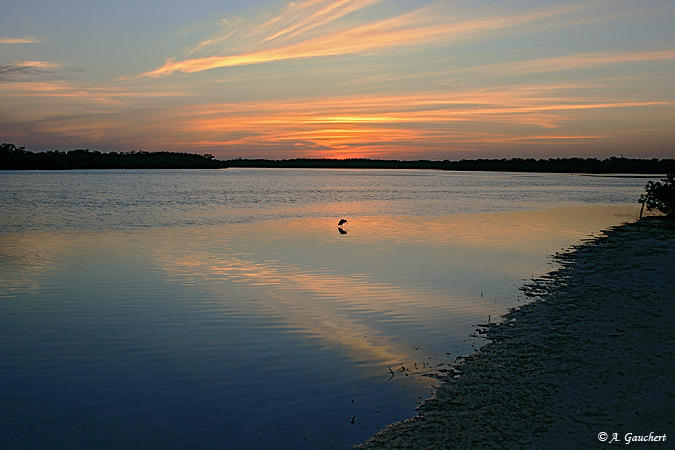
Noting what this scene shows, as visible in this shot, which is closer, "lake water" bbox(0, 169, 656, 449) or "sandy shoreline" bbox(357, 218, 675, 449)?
"sandy shoreline" bbox(357, 218, 675, 449)

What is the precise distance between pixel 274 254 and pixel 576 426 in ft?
46.5

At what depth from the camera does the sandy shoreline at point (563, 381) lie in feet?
17.8

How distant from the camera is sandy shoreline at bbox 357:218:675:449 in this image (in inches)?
213

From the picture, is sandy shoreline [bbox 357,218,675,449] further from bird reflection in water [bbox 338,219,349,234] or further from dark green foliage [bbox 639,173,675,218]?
dark green foliage [bbox 639,173,675,218]

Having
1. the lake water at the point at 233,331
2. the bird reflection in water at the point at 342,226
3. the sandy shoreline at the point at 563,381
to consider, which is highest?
the bird reflection in water at the point at 342,226

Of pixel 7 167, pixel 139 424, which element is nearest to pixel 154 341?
pixel 139 424

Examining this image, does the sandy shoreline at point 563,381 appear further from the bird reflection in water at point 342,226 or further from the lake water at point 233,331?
the bird reflection in water at point 342,226

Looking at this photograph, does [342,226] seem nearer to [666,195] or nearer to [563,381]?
[666,195]

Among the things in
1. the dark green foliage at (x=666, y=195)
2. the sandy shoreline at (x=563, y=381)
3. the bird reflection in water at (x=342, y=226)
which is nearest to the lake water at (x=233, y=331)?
the sandy shoreline at (x=563, y=381)

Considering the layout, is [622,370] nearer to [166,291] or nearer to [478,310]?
[478,310]

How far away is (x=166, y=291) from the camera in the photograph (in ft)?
41.7

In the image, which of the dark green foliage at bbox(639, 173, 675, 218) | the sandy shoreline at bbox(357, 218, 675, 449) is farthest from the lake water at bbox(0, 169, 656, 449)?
the dark green foliage at bbox(639, 173, 675, 218)

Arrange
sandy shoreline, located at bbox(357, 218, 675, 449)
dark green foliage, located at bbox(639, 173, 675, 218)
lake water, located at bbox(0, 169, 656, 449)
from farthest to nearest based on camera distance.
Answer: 1. dark green foliage, located at bbox(639, 173, 675, 218)
2. lake water, located at bbox(0, 169, 656, 449)
3. sandy shoreline, located at bbox(357, 218, 675, 449)

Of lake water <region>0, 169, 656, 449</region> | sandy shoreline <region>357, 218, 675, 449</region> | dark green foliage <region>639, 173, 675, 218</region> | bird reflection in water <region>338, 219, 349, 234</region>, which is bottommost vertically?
lake water <region>0, 169, 656, 449</region>
